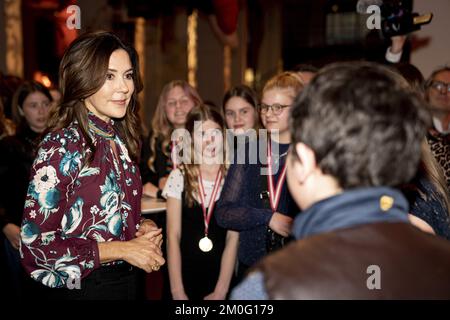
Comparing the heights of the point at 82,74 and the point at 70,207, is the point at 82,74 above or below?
above

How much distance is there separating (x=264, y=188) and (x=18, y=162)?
1801mm

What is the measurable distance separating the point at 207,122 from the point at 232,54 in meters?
7.28

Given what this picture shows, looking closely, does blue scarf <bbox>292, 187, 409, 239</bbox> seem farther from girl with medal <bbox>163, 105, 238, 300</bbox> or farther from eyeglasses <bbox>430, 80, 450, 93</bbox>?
eyeglasses <bbox>430, 80, 450, 93</bbox>

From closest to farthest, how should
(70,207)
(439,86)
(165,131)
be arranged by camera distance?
1. (70,207)
2. (439,86)
3. (165,131)

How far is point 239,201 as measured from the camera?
2.45m

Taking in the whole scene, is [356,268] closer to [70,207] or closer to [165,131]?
[70,207]

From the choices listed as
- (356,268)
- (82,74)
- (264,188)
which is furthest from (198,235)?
(356,268)

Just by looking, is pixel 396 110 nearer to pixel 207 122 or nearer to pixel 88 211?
pixel 88 211

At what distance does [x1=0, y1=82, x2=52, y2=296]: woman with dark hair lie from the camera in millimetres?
3107

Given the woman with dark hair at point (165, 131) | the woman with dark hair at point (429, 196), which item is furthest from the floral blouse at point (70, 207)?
the woman with dark hair at point (165, 131)

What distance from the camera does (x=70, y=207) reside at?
5.32ft

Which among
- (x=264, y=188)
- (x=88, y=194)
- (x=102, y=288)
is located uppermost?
(x=88, y=194)

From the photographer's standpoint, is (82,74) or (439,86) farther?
(439,86)
